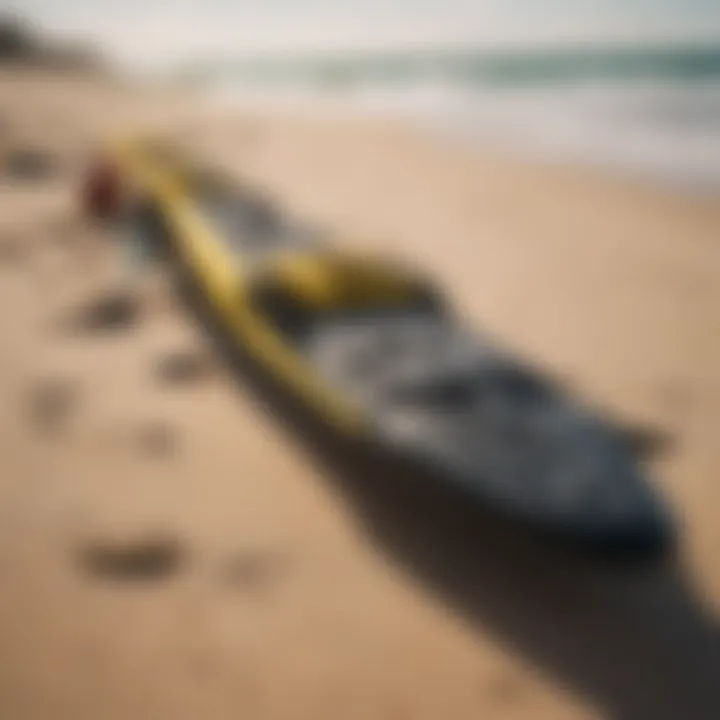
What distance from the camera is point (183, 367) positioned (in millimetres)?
3150

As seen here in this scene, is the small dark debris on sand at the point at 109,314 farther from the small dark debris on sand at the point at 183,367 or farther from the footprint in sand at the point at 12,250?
the footprint in sand at the point at 12,250

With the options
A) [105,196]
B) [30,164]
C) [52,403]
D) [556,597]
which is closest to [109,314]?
[52,403]

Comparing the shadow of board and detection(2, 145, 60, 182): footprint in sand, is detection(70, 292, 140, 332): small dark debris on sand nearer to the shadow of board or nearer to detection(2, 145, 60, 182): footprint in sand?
the shadow of board

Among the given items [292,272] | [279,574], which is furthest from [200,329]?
[279,574]

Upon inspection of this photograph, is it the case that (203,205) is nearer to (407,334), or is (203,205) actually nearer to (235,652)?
(407,334)

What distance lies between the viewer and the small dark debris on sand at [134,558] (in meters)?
2.11

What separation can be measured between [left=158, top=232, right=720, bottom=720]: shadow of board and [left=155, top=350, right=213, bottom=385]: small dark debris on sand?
2.65 feet

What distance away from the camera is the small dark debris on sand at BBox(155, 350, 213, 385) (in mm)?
3070

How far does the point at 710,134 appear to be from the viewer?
7.75 m

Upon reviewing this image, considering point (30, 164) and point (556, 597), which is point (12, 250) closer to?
point (30, 164)

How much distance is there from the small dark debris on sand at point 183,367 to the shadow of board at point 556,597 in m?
0.81

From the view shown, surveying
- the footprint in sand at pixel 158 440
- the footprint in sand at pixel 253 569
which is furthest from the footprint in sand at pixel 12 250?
the footprint in sand at pixel 253 569

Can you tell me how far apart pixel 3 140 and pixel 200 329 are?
156 inches

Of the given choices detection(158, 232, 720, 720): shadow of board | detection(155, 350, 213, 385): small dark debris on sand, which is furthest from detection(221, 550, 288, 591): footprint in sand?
Result: detection(155, 350, 213, 385): small dark debris on sand
